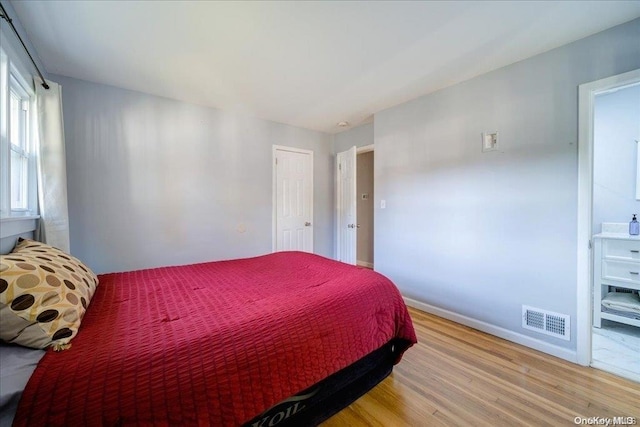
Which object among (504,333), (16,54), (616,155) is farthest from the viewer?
(616,155)

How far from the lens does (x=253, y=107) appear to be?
10.3 ft

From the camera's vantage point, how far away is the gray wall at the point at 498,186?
6.30 feet

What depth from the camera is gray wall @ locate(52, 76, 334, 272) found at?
246 cm

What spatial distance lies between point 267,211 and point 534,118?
120 inches

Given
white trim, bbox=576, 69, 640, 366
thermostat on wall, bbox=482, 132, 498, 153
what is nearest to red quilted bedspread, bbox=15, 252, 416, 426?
white trim, bbox=576, 69, 640, 366

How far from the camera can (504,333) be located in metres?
2.23

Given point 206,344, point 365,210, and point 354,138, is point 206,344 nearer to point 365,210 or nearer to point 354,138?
point 354,138

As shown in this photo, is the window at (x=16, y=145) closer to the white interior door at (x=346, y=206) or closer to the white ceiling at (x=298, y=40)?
the white ceiling at (x=298, y=40)

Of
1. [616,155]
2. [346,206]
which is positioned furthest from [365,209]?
[616,155]

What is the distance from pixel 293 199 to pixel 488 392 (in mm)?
3059

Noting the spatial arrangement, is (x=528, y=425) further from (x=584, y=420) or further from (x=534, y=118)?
(x=534, y=118)

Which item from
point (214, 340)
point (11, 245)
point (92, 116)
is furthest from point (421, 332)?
point (92, 116)

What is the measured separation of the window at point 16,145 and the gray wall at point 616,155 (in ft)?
15.3

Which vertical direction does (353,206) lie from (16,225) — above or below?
above
